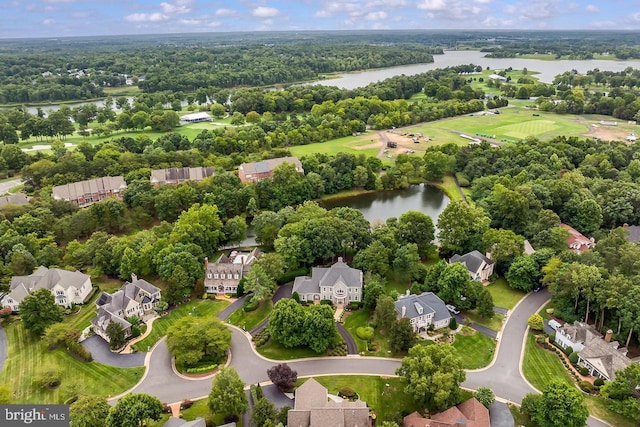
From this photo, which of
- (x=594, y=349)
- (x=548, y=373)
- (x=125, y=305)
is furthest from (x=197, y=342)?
(x=594, y=349)

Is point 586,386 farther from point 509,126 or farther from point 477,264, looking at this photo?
point 509,126

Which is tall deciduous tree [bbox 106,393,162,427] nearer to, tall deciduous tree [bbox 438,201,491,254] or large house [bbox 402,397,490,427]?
large house [bbox 402,397,490,427]

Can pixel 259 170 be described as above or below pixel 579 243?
above

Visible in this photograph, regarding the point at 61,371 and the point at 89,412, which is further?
the point at 61,371

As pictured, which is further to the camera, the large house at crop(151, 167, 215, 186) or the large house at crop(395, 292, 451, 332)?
the large house at crop(151, 167, 215, 186)

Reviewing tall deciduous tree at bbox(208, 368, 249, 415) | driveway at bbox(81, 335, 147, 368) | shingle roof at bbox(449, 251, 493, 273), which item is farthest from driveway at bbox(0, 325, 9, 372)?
shingle roof at bbox(449, 251, 493, 273)

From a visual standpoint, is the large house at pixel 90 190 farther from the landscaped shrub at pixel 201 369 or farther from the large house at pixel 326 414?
the large house at pixel 326 414
